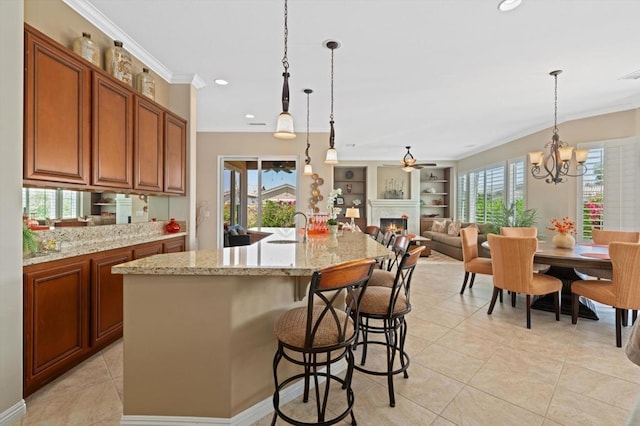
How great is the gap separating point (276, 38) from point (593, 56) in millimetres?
3262

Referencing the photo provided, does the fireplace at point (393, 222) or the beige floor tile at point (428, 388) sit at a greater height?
the fireplace at point (393, 222)

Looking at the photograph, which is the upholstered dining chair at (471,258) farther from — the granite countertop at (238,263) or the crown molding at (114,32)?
the crown molding at (114,32)

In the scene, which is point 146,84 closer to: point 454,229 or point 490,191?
point 490,191

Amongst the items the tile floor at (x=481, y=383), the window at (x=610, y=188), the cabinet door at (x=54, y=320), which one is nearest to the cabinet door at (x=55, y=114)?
the cabinet door at (x=54, y=320)

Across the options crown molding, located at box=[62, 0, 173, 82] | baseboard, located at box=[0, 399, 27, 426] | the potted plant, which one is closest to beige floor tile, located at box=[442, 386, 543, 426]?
baseboard, located at box=[0, 399, 27, 426]

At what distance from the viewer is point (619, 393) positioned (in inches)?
78.3

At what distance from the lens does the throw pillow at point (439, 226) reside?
348 inches

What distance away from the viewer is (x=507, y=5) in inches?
91.0

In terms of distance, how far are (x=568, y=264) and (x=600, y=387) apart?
135 centimetres

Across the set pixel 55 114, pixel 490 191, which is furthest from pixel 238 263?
pixel 490 191

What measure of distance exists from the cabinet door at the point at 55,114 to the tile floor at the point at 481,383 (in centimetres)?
148

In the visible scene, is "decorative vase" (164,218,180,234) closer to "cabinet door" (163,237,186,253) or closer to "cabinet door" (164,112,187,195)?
"cabinet door" (163,237,186,253)

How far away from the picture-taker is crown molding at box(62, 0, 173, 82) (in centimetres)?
242

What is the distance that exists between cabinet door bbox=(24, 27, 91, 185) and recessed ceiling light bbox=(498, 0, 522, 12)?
326cm
